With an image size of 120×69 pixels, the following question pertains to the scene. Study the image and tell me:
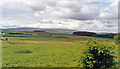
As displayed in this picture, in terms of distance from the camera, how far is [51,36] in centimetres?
1628

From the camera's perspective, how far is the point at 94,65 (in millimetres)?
5391

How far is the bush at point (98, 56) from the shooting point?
5.10m

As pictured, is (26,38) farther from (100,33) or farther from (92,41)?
(92,41)

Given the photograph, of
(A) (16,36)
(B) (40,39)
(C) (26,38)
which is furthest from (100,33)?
(A) (16,36)

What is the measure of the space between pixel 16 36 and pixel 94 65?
47.6 feet

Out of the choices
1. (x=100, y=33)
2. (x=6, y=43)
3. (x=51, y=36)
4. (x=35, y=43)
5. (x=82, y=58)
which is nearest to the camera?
(x=82, y=58)

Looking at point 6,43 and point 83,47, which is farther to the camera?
point 6,43

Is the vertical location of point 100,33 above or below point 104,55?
above

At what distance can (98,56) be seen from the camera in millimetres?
5258

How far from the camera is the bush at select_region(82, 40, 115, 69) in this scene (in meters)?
5.10

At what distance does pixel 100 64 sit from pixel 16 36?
14735mm

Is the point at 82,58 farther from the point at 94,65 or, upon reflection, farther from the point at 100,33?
the point at 100,33

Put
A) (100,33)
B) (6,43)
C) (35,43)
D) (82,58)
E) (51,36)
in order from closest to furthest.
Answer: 1. (82,58)
2. (100,33)
3. (51,36)
4. (6,43)
5. (35,43)

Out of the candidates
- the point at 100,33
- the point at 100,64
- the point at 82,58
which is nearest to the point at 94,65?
the point at 100,64
